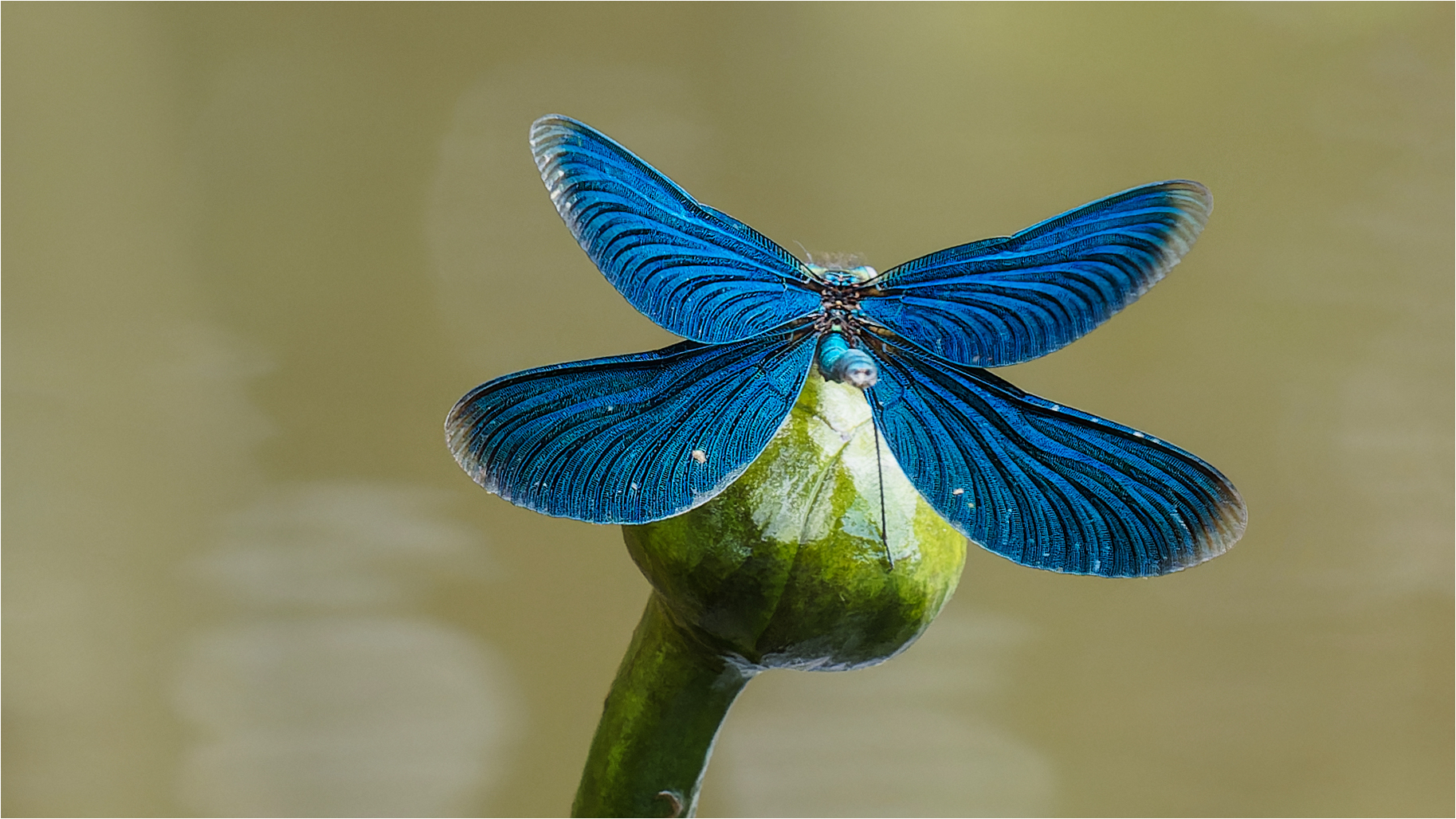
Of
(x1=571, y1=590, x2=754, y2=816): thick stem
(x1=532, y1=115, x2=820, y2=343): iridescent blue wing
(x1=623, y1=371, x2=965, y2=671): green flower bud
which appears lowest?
(x1=571, y1=590, x2=754, y2=816): thick stem

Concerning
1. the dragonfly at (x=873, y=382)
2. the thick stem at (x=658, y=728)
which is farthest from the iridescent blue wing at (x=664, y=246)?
the thick stem at (x=658, y=728)

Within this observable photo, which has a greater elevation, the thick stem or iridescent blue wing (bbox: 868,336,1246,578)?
iridescent blue wing (bbox: 868,336,1246,578)

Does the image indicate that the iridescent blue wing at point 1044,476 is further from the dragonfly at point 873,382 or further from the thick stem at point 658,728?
the thick stem at point 658,728

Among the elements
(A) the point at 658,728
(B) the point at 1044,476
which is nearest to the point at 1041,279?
Result: (B) the point at 1044,476

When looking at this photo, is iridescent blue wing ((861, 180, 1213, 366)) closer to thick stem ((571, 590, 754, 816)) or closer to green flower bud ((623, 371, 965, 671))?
green flower bud ((623, 371, 965, 671))

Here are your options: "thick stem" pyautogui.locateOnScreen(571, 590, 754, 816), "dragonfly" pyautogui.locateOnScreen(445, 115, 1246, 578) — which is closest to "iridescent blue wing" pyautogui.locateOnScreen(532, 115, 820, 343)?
"dragonfly" pyautogui.locateOnScreen(445, 115, 1246, 578)

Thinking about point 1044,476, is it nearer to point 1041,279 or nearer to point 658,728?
point 1041,279
